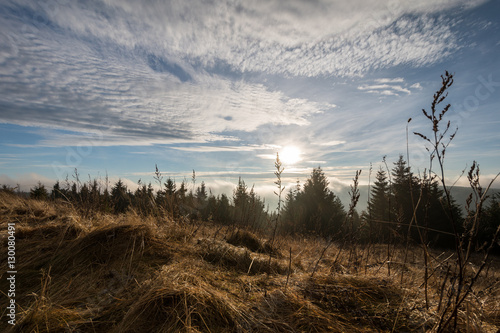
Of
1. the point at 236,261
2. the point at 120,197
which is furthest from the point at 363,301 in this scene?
the point at 120,197

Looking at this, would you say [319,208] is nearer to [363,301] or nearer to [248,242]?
[248,242]

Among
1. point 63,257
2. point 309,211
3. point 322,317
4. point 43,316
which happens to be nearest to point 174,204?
point 63,257

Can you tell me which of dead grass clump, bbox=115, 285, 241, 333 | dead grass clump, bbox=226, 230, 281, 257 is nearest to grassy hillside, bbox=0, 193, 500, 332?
dead grass clump, bbox=115, 285, 241, 333

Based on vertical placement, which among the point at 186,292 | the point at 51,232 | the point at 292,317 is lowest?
the point at 292,317

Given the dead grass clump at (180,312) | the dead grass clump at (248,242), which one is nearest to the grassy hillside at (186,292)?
the dead grass clump at (180,312)

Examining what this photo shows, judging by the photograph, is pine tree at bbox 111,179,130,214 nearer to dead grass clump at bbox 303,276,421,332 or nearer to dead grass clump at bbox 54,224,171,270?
dead grass clump at bbox 54,224,171,270

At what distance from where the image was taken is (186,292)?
1.93m

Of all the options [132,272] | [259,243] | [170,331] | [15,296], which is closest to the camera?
[170,331]

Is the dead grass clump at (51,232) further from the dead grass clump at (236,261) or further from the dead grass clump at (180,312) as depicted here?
the dead grass clump at (180,312)

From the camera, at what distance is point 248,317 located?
186 centimetres

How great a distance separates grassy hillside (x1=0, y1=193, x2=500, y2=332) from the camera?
178 cm

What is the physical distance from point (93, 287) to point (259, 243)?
9.92 feet

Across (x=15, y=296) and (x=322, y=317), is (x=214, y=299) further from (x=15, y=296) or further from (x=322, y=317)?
(x=15, y=296)

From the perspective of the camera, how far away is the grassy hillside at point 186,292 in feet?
5.83
